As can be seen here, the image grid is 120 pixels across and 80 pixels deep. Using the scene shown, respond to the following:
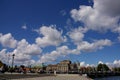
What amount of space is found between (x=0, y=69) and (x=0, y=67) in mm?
4752

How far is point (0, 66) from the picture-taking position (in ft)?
274

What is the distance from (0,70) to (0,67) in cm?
447

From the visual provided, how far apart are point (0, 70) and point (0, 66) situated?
2417 millimetres

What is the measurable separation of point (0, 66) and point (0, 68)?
1011mm

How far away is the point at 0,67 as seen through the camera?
8569 cm

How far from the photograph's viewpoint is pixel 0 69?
266 feet

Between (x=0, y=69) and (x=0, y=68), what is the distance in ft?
5.37

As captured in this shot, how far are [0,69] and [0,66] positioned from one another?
98.7 inches

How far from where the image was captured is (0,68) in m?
82.7

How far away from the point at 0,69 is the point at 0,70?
0.55m

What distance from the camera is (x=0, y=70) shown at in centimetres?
8144
